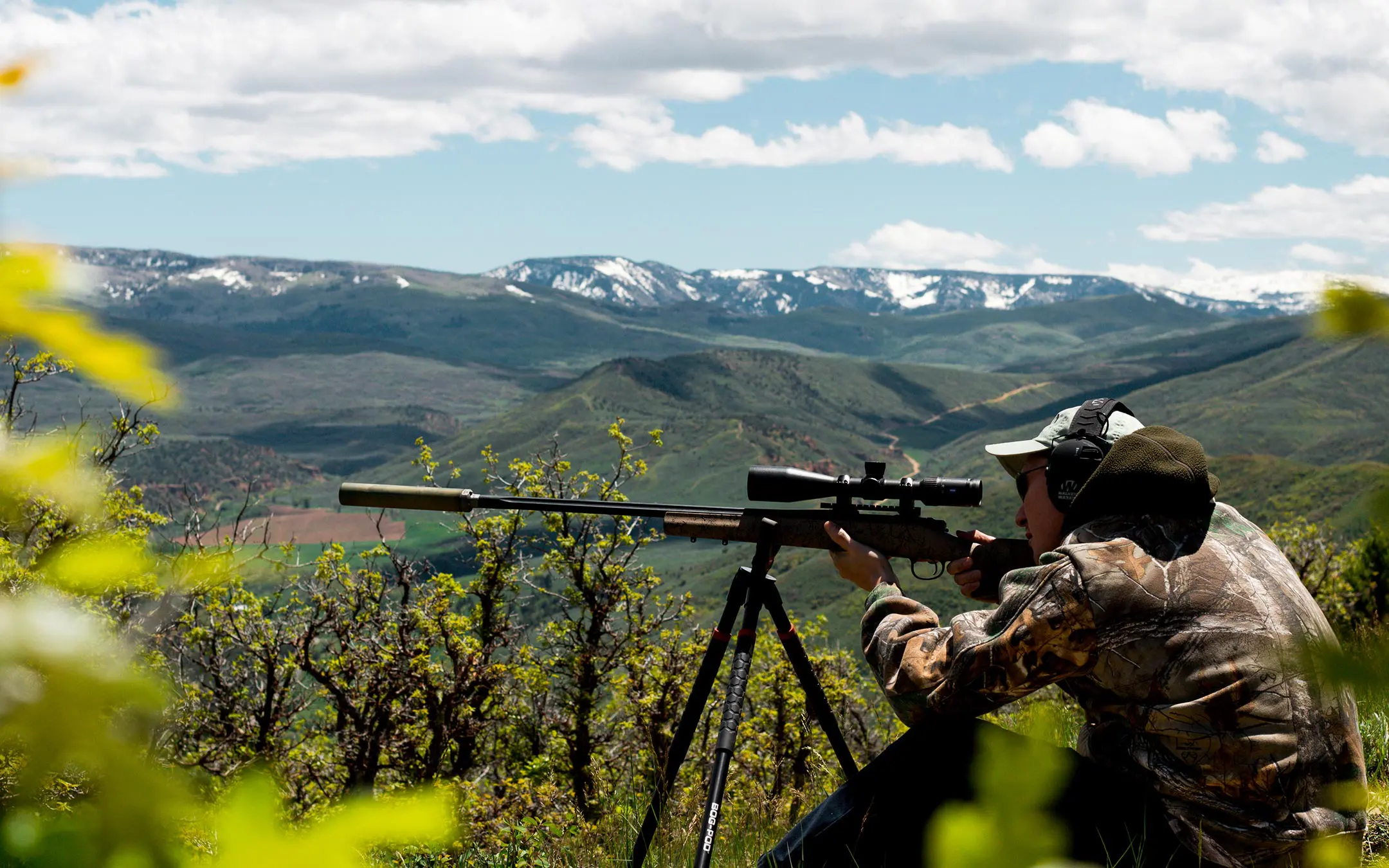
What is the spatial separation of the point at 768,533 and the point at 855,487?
1.64ft

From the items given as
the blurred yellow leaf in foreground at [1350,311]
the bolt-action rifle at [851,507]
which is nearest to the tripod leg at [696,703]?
the bolt-action rifle at [851,507]

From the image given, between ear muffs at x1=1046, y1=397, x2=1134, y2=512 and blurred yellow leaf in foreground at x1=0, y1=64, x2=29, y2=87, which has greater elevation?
blurred yellow leaf in foreground at x1=0, y1=64, x2=29, y2=87

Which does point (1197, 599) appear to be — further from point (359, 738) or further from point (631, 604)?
point (631, 604)

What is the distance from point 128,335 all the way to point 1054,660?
11.6 feet

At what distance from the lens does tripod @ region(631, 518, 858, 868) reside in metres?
5.14

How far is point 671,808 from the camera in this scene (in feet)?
19.5

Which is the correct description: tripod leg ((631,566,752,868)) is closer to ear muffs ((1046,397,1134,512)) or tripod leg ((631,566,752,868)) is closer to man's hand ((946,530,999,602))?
man's hand ((946,530,999,602))

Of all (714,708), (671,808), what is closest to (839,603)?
(714,708)

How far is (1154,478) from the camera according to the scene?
12.3 feet

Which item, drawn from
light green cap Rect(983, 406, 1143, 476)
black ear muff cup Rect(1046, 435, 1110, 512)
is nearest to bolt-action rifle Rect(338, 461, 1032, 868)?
light green cap Rect(983, 406, 1143, 476)

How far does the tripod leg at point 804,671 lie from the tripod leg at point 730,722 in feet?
0.23

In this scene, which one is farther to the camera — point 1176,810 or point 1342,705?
point 1176,810

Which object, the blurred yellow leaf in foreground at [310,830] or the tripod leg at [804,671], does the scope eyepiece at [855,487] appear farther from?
the blurred yellow leaf in foreground at [310,830]

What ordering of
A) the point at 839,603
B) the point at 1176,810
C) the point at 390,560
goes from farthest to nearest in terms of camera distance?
the point at 839,603 → the point at 390,560 → the point at 1176,810
